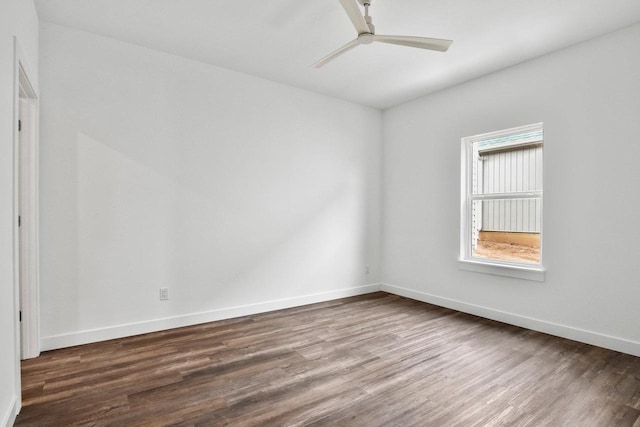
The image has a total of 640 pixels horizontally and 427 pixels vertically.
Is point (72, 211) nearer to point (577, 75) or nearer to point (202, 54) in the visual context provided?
point (202, 54)

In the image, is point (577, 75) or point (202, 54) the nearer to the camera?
point (577, 75)

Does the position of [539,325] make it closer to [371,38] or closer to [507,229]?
[507,229]

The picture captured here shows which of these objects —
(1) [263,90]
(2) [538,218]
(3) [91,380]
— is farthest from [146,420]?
(2) [538,218]

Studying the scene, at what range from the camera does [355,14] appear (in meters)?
2.14

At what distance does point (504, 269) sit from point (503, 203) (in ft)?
2.55

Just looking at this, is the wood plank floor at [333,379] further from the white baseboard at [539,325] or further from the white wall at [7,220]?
the white wall at [7,220]

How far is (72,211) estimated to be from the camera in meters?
2.88

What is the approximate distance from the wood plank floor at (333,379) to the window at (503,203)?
790mm

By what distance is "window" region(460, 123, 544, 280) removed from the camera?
11.5ft

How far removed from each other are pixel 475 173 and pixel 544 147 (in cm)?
88

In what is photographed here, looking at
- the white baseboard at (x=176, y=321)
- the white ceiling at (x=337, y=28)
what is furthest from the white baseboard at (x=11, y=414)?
the white ceiling at (x=337, y=28)

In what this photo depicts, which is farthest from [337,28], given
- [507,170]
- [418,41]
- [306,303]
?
[306,303]

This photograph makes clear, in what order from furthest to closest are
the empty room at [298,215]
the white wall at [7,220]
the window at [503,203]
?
the window at [503,203] → the empty room at [298,215] → the white wall at [7,220]

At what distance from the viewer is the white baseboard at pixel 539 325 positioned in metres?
2.81
